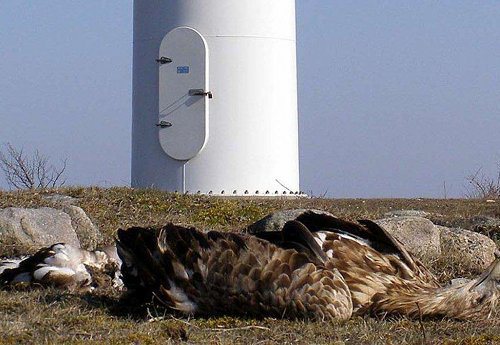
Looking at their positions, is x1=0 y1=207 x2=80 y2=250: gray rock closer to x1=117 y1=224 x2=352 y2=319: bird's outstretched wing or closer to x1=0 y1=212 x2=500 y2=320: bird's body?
x1=0 y1=212 x2=500 y2=320: bird's body

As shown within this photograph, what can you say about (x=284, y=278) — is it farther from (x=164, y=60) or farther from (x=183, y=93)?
(x=164, y=60)

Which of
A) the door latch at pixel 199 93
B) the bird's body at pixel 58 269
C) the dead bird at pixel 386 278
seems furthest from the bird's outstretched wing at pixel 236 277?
the door latch at pixel 199 93

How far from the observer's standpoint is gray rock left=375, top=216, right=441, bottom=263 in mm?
10468

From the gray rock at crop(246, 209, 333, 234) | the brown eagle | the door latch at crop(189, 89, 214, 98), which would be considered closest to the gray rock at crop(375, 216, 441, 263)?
the gray rock at crop(246, 209, 333, 234)

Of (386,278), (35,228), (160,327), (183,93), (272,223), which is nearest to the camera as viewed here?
(160,327)

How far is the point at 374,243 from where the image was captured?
23.9 ft

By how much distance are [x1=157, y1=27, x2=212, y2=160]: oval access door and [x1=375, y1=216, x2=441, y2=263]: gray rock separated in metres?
6.53

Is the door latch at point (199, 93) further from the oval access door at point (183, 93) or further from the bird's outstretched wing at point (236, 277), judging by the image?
the bird's outstretched wing at point (236, 277)

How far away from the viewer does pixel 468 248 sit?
419 inches

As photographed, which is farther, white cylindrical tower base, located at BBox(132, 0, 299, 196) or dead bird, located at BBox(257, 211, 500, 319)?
white cylindrical tower base, located at BBox(132, 0, 299, 196)

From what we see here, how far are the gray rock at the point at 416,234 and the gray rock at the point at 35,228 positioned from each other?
10.7ft

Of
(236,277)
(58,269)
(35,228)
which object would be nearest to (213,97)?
(35,228)

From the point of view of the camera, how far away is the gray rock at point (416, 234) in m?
10.5

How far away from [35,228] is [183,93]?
638 cm
